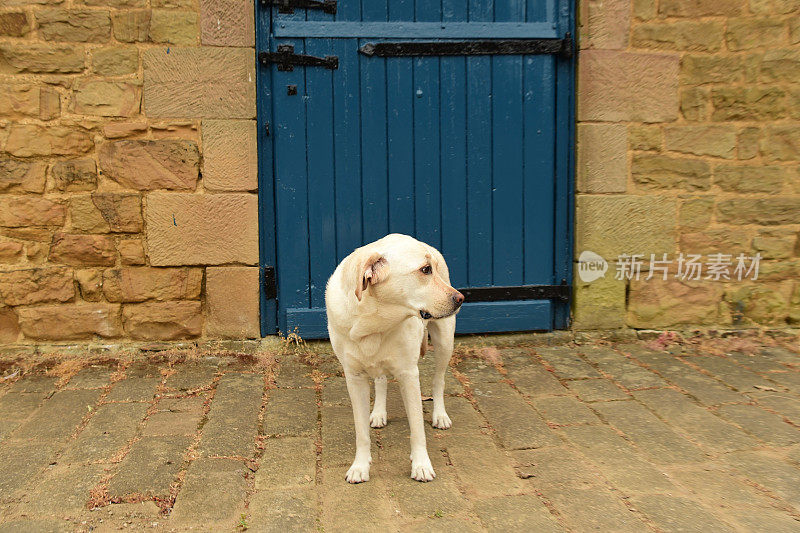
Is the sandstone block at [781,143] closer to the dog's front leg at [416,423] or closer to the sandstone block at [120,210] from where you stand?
the dog's front leg at [416,423]

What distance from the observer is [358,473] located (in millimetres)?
2531

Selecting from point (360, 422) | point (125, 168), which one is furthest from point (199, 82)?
point (360, 422)

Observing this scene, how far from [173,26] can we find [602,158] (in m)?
2.76

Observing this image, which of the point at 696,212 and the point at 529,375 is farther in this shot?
the point at 696,212

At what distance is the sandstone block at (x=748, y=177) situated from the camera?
13.9 ft

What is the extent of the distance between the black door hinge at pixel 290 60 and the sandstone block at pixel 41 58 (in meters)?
1.07

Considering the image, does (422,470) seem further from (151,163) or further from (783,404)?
(151,163)

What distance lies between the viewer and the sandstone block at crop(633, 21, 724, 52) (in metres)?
4.14

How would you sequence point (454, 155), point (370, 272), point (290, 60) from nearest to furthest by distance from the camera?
point (370, 272) → point (290, 60) → point (454, 155)

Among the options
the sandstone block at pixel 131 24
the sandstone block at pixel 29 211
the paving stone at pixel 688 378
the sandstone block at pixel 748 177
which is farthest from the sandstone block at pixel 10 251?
the sandstone block at pixel 748 177

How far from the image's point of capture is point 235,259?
404 cm

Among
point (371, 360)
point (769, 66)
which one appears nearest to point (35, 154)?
point (371, 360)

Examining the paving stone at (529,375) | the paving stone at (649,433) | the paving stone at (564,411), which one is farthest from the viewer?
the paving stone at (529,375)

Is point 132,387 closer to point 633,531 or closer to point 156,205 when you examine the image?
point 156,205
